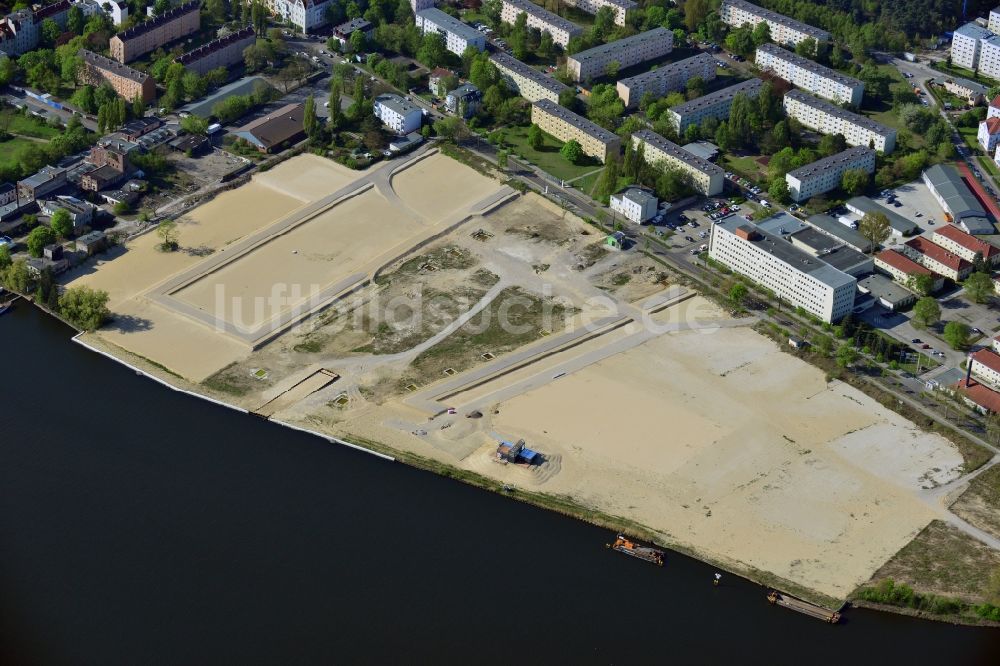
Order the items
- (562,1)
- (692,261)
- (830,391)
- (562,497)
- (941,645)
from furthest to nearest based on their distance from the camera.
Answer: (562,1), (692,261), (830,391), (562,497), (941,645)

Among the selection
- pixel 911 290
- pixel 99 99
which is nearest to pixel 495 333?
pixel 911 290

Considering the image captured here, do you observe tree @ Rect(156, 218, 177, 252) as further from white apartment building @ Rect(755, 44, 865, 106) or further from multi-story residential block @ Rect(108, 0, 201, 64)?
white apartment building @ Rect(755, 44, 865, 106)

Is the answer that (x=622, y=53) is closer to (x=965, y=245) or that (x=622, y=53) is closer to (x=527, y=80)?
(x=527, y=80)

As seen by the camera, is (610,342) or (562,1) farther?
(562,1)

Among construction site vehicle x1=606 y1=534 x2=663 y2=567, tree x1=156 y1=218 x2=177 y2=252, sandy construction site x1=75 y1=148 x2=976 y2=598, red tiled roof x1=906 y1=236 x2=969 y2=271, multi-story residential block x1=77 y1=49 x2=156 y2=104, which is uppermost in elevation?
multi-story residential block x1=77 y1=49 x2=156 y2=104

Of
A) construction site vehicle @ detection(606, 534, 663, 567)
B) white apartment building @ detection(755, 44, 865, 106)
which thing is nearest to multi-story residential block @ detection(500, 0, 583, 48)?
white apartment building @ detection(755, 44, 865, 106)

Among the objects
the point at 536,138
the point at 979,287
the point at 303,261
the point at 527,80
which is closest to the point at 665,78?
A: the point at 527,80

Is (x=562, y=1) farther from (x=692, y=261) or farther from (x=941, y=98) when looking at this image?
(x=692, y=261)
